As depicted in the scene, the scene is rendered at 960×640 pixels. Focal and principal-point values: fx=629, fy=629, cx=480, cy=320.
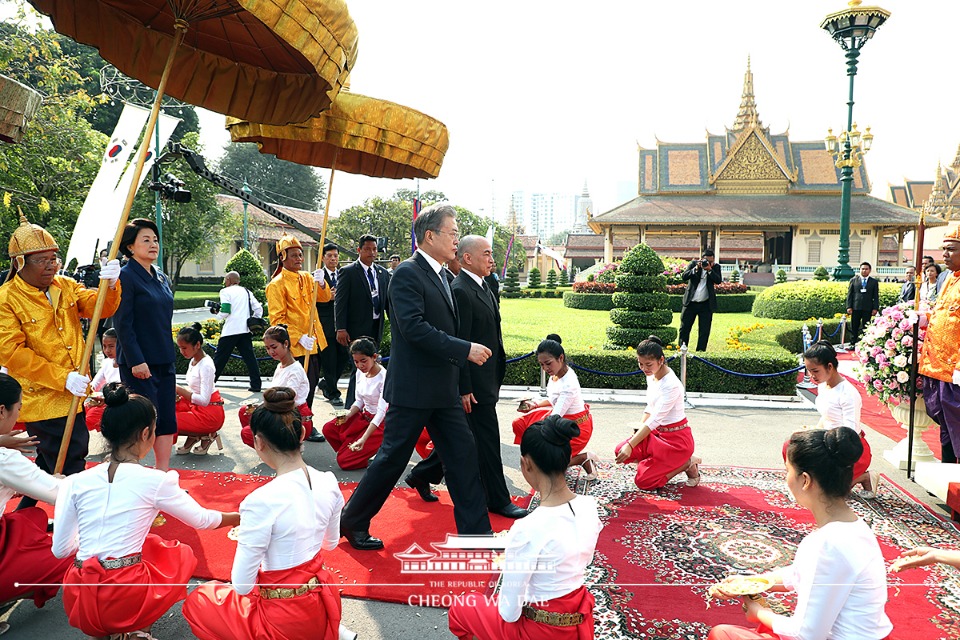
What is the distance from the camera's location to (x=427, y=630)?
2783 mm

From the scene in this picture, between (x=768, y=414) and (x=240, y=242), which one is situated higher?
(x=240, y=242)

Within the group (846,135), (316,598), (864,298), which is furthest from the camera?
(846,135)

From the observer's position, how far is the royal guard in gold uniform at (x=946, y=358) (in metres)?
4.53

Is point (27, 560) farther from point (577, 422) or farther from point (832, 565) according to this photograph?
point (577, 422)

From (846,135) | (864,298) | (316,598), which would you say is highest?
(846,135)

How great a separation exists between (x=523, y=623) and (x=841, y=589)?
Answer: 103 cm

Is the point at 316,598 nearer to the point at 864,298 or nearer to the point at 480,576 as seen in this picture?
the point at 480,576

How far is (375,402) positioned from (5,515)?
2554 mm

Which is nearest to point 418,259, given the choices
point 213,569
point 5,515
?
point 213,569

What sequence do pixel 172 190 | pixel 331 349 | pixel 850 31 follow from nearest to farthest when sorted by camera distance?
pixel 331 349 < pixel 172 190 < pixel 850 31

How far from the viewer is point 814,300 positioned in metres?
16.4

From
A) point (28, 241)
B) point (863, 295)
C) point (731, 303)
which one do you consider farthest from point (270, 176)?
point (28, 241)

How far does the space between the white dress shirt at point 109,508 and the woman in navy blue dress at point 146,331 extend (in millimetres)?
1604

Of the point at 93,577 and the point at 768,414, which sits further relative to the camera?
the point at 768,414
